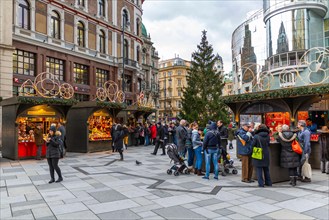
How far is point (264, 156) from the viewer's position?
8.40m

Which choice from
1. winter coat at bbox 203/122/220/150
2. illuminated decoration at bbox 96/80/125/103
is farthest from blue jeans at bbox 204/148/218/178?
illuminated decoration at bbox 96/80/125/103

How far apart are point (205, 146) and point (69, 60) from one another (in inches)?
995

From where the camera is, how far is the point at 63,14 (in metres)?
30.3

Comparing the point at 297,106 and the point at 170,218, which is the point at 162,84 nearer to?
the point at 297,106

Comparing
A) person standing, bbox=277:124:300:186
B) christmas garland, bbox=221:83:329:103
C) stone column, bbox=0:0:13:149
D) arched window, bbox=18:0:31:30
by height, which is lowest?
person standing, bbox=277:124:300:186

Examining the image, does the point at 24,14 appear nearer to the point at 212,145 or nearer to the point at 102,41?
the point at 102,41

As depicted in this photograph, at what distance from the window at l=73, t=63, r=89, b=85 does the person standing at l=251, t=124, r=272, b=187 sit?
27.0 m

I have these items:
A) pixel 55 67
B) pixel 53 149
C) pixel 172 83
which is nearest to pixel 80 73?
pixel 55 67

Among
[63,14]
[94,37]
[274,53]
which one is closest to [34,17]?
[63,14]

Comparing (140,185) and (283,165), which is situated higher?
(283,165)

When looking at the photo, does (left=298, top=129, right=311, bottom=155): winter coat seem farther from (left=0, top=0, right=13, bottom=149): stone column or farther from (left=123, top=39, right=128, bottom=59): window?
(left=123, top=39, right=128, bottom=59): window

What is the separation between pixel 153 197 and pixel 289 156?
4.41 meters

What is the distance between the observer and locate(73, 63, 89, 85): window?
32125mm

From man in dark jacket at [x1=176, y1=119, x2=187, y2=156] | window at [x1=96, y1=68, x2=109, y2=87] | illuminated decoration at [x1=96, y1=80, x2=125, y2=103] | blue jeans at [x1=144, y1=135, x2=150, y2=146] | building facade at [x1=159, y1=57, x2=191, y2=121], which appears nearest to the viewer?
man in dark jacket at [x1=176, y1=119, x2=187, y2=156]
